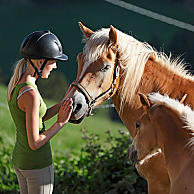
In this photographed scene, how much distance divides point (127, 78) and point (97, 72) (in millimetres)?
272

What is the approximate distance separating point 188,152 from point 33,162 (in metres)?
1.11

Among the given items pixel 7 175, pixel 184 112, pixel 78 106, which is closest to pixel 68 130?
pixel 7 175

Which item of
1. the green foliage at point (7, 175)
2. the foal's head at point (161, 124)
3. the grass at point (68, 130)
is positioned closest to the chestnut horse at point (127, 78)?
the foal's head at point (161, 124)

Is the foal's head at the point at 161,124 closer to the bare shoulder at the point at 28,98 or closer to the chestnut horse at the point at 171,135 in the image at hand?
the chestnut horse at the point at 171,135

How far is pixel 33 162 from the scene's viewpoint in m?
3.07

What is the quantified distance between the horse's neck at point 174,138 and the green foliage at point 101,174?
1786 mm

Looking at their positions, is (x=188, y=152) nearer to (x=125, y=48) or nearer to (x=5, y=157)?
(x=125, y=48)

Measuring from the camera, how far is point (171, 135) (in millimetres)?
2955

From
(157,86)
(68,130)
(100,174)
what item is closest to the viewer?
(157,86)

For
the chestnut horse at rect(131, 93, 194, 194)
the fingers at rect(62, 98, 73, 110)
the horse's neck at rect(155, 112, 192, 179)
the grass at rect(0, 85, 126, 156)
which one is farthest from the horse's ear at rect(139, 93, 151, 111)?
the grass at rect(0, 85, 126, 156)

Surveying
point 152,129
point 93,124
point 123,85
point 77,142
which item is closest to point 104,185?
point 123,85

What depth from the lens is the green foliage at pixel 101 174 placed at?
15.8 feet

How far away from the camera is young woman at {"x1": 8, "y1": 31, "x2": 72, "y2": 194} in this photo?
296 cm

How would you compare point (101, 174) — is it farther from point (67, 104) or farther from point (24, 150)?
point (67, 104)
